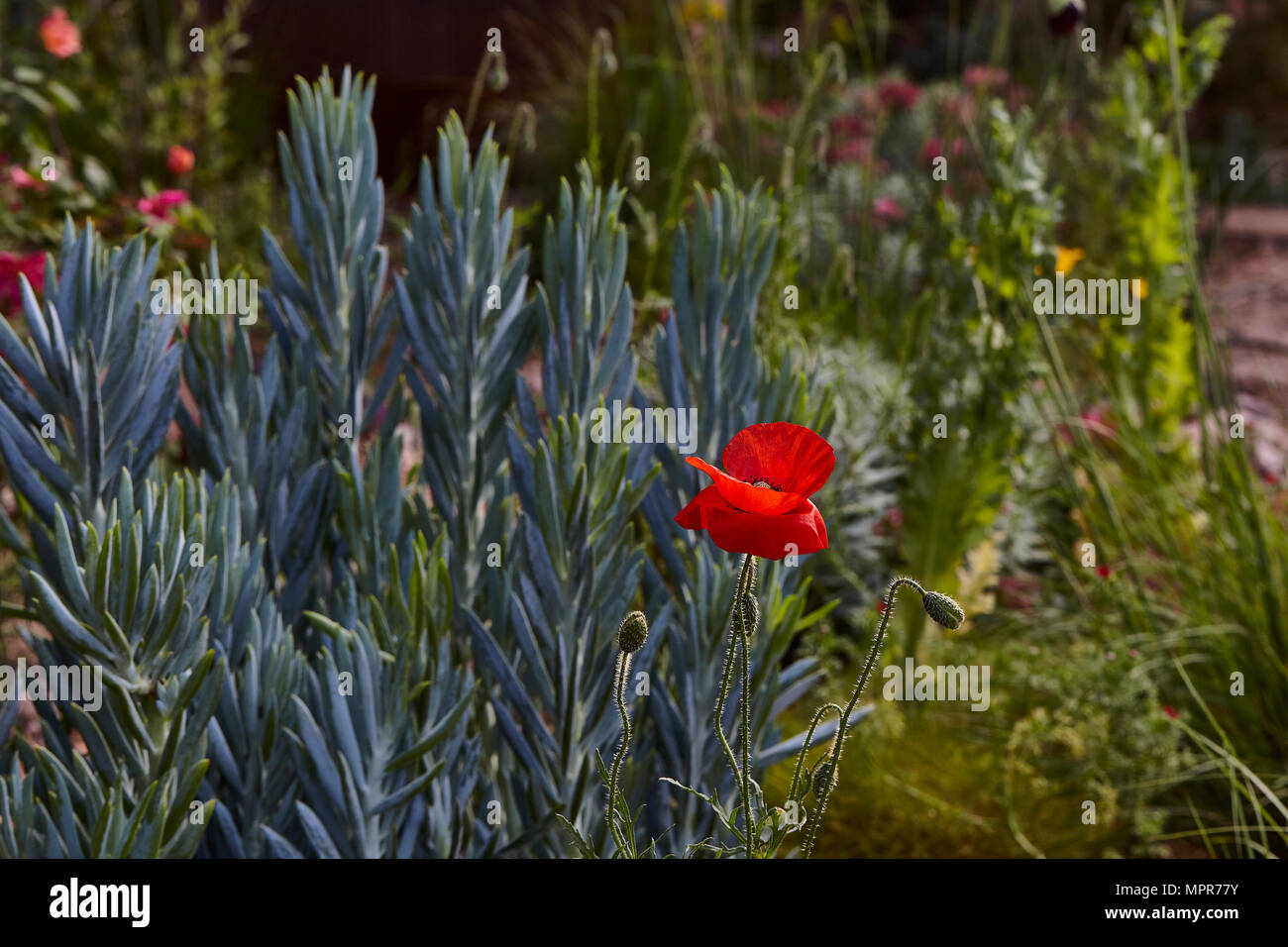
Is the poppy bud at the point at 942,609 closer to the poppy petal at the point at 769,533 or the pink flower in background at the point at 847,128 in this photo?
the poppy petal at the point at 769,533

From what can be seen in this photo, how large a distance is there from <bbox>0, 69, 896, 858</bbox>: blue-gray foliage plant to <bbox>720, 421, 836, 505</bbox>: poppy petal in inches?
9.9

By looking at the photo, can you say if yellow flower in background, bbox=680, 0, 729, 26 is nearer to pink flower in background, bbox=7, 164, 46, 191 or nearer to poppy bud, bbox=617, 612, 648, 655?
pink flower in background, bbox=7, 164, 46, 191

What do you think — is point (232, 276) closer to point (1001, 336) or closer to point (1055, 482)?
point (1001, 336)

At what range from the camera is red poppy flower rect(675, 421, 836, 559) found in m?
0.95

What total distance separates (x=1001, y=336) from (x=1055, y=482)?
2.91ft

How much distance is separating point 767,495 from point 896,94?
5.59m

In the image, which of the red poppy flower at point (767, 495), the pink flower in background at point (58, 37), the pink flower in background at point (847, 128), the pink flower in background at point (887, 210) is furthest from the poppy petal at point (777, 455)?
the pink flower in background at point (847, 128)

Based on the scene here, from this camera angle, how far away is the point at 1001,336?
A: 8.16 ft

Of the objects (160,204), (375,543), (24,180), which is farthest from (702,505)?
(24,180)

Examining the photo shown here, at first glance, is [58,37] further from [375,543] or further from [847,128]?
[847,128]

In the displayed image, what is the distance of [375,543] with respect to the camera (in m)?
1.41

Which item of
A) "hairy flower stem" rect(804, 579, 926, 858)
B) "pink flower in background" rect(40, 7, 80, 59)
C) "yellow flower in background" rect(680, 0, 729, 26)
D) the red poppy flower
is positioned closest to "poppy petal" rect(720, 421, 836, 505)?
the red poppy flower

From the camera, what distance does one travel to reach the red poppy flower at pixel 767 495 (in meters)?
0.95
